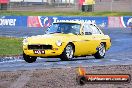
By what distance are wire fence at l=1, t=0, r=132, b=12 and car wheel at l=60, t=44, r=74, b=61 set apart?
45.5 meters

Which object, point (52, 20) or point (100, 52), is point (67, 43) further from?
point (52, 20)

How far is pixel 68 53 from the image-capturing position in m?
15.9

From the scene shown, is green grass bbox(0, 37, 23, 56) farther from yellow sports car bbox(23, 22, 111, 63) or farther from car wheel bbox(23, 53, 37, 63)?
yellow sports car bbox(23, 22, 111, 63)

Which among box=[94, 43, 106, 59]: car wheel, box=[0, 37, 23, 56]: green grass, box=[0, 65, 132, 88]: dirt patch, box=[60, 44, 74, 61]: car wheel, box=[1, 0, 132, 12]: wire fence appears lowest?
box=[1, 0, 132, 12]: wire fence

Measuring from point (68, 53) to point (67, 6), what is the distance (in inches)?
1999

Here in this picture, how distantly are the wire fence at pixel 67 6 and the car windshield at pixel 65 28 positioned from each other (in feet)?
146

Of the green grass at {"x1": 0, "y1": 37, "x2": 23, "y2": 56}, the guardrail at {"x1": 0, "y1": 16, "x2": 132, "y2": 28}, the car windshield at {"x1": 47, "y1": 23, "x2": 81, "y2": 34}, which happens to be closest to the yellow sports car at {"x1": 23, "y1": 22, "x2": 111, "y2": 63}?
the car windshield at {"x1": 47, "y1": 23, "x2": 81, "y2": 34}

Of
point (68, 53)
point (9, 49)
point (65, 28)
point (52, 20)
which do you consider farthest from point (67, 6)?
point (68, 53)

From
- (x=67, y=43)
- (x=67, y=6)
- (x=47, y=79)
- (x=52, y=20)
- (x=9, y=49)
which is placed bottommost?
(x=67, y=6)

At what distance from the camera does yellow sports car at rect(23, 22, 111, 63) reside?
15.4 metres

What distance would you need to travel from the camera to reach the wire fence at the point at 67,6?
6334 cm

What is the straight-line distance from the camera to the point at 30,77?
11062 millimetres

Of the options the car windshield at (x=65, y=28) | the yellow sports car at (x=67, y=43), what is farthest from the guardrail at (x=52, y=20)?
the car windshield at (x=65, y=28)

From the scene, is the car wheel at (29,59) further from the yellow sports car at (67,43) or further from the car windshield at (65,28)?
the car windshield at (65,28)
